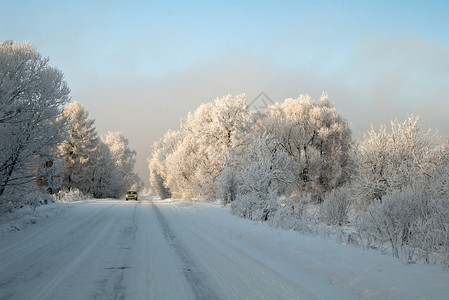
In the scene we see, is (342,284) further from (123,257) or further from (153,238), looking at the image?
(153,238)

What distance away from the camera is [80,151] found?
40281 mm

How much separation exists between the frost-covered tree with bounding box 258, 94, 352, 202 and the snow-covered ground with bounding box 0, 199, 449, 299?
22132 millimetres

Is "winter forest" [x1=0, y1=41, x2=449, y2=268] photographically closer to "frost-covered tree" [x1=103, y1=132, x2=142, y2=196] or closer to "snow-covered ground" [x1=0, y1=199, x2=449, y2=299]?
"snow-covered ground" [x1=0, y1=199, x2=449, y2=299]

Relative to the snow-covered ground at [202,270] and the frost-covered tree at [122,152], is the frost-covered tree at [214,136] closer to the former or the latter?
the snow-covered ground at [202,270]

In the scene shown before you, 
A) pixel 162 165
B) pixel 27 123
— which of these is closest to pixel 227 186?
pixel 27 123

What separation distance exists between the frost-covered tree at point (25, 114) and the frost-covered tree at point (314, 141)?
20.5 m

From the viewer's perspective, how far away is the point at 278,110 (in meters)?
35.7

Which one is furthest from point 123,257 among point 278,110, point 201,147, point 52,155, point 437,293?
point 278,110

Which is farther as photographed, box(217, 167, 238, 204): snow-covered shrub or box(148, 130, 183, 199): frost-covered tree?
box(148, 130, 183, 199): frost-covered tree

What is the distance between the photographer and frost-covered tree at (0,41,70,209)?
11602 mm

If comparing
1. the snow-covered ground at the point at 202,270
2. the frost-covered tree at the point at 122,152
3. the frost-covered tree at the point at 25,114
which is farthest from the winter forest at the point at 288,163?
the frost-covered tree at the point at 122,152

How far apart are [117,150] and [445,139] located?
6466cm

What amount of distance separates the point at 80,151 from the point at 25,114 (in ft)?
98.9

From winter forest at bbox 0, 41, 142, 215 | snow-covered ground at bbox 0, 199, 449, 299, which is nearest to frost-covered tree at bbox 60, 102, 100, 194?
winter forest at bbox 0, 41, 142, 215
